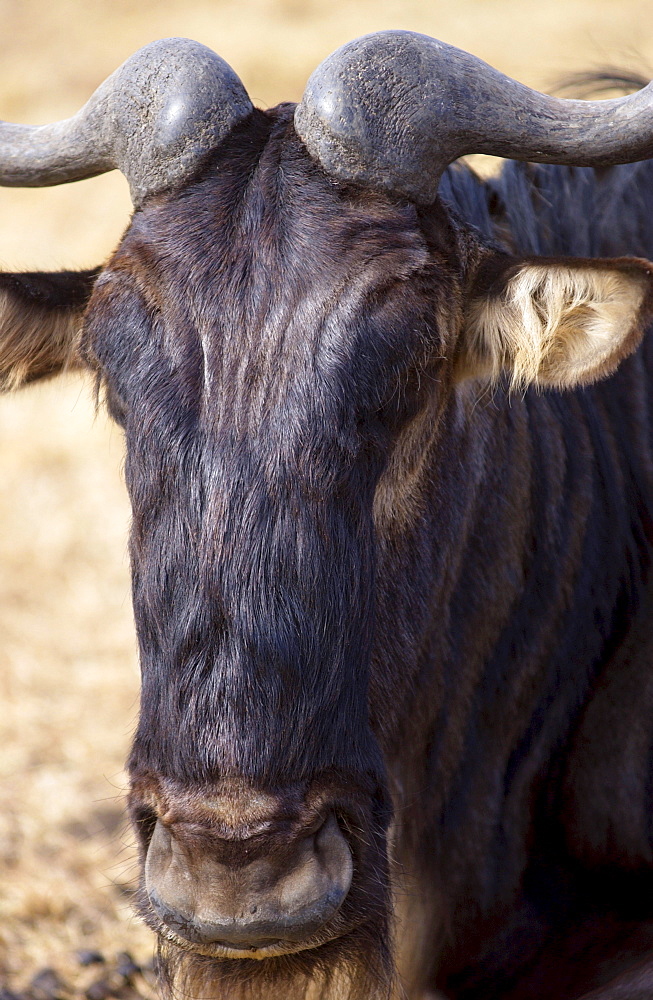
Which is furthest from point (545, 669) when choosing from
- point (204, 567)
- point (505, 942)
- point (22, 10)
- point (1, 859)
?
point (22, 10)

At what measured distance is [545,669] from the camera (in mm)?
3734

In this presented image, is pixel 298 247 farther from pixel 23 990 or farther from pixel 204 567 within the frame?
pixel 23 990

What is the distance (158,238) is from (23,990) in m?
3.47

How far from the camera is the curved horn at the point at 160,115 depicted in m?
2.97

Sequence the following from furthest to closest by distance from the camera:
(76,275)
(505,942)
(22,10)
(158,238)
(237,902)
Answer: (22,10) → (505,942) → (76,275) → (158,238) → (237,902)

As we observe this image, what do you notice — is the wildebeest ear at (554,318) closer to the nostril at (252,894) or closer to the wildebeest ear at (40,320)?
the wildebeest ear at (40,320)

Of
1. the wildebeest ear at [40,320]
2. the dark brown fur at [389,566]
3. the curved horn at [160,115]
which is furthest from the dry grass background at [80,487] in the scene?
the curved horn at [160,115]

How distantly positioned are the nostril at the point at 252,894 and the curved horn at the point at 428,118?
6.06ft

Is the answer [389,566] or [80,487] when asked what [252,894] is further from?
[80,487]

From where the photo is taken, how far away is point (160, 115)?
3.01 metres

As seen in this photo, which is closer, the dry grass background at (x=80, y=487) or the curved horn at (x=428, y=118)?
the curved horn at (x=428, y=118)

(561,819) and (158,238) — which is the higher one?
(158,238)

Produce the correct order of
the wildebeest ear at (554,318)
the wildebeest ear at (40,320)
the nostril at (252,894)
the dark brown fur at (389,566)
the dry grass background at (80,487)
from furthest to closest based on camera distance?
the dry grass background at (80,487) → the wildebeest ear at (40,320) → the wildebeest ear at (554,318) → the dark brown fur at (389,566) → the nostril at (252,894)

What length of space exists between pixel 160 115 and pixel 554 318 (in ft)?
4.26
